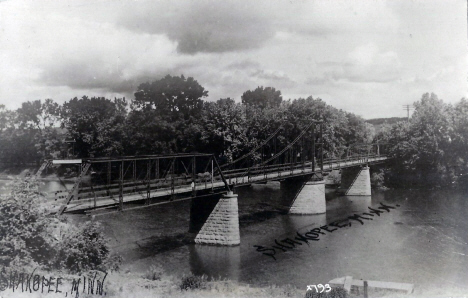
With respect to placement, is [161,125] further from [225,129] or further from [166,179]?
[166,179]

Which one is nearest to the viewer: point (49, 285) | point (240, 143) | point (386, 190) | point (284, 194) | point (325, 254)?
point (49, 285)

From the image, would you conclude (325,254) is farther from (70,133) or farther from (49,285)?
(70,133)

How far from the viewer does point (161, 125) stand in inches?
2164

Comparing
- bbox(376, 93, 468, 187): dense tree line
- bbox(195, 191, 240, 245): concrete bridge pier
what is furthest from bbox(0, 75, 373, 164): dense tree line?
bbox(195, 191, 240, 245): concrete bridge pier

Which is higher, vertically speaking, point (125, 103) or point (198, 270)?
point (125, 103)

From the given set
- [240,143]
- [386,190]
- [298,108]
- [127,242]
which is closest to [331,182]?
[386,190]

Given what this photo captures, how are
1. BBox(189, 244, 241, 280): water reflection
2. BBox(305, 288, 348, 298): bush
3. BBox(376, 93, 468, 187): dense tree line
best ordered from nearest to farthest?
BBox(305, 288, 348, 298): bush, BBox(189, 244, 241, 280): water reflection, BBox(376, 93, 468, 187): dense tree line

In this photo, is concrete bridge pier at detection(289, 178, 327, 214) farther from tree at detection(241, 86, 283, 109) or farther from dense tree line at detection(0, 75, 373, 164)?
tree at detection(241, 86, 283, 109)

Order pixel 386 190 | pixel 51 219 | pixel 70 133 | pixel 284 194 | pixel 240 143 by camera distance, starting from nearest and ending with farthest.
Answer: pixel 51 219
pixel 284 194
pixel 240 143
pixel 386 190
pixel 70 133

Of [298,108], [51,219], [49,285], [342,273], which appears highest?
[298,108]

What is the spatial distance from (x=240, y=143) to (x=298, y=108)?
988 cm

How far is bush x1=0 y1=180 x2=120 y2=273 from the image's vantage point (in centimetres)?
1276

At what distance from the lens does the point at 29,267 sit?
12.7 metres

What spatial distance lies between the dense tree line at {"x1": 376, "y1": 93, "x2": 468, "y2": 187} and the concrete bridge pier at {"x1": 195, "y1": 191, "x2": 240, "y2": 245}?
36.3m
